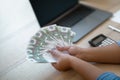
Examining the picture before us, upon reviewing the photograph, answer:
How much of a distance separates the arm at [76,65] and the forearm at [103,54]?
61 millimetres

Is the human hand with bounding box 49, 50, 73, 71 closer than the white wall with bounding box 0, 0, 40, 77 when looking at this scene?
Yes

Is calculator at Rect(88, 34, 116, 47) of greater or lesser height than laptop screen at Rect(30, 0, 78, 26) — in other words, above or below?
below

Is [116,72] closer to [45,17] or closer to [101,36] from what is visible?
[101,36]

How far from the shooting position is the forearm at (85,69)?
0.79 m

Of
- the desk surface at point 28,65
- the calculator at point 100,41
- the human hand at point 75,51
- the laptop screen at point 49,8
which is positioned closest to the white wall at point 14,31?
the desk surface at point 28,65

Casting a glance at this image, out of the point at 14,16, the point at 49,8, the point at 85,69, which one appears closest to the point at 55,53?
the point at 85,69

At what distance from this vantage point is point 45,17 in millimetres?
1070

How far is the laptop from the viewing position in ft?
3.43

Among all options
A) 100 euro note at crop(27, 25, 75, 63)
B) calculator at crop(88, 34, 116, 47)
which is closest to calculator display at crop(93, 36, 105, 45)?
calculator at crop(88, 34, 116, 47)

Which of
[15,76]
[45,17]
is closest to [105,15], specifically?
[45,17]

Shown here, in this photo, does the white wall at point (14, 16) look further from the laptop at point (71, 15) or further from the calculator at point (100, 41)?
the calculator at point (100, 41)

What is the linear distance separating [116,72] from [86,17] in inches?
16.9

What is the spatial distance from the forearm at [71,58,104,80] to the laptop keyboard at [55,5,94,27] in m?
0.32

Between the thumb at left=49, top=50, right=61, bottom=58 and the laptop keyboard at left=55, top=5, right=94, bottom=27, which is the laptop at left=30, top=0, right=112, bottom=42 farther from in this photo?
the thumb at left=49, top=50, right=61, bottom=58
